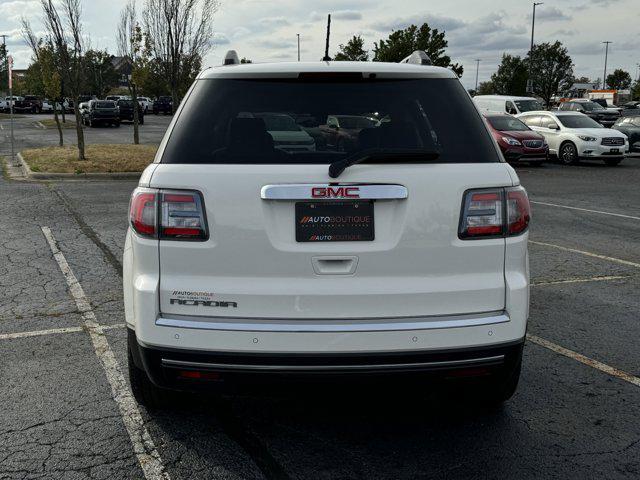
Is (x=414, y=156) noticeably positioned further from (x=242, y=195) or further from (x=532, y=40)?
(x=532, y=40)

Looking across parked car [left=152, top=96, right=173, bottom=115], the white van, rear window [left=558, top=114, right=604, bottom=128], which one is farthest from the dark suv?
rear window [left=558, top=114, right=604, bottom=128]

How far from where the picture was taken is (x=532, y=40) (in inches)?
2414

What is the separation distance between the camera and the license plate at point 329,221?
114 inches

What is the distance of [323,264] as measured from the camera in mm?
2896

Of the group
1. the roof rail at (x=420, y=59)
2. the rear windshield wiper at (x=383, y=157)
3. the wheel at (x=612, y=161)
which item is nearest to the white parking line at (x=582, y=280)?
the roof rail at (x=420, y=59)

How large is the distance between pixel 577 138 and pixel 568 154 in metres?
0.60

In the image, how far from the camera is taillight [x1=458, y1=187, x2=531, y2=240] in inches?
117

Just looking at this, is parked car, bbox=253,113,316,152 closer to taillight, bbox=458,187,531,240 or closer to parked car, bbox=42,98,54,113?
taillight, bbox=458,187,531,240

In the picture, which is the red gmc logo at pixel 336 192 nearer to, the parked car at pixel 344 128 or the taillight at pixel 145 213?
the parked car at pixel 344 128

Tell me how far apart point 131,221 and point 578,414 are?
2540mm

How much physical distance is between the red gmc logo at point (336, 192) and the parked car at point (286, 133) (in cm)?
47

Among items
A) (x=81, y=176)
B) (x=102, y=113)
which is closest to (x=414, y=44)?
(x=102, y=113)

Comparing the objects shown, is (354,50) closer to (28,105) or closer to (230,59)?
(28,105)

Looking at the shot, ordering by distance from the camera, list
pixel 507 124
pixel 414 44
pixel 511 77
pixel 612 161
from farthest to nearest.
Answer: pixel 511 77 < pixel 414 44 < pixel 612 161 < pixel 507 124
